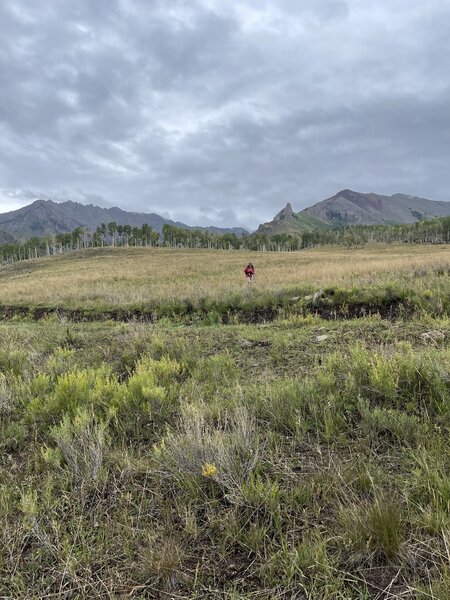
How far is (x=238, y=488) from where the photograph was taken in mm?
2754

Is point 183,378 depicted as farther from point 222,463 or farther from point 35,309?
point 35,309

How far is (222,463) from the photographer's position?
294cm

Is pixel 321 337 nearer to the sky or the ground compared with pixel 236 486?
nearer to the sky

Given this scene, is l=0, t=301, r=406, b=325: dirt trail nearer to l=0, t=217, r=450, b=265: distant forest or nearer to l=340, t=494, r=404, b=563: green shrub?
l=340, t=494, r=404, b=563: green shrub

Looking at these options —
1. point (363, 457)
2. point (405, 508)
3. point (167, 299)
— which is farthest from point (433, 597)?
point (167, 299)

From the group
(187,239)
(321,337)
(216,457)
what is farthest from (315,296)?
(187,239)

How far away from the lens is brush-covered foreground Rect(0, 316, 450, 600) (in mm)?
2131

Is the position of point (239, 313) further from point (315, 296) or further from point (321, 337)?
point (321, 337)

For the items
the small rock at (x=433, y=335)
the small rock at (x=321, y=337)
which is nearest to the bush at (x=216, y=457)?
the small rock at (x=321, y=337)

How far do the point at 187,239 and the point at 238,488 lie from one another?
113m

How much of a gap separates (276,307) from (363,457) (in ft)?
31.8

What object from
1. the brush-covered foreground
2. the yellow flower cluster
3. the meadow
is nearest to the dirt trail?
the meadow

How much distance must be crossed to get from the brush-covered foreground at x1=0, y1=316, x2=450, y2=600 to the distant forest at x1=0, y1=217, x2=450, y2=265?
98042 millimetres

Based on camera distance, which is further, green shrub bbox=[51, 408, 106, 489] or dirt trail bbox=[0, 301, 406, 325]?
dirt trail bbox=[0, 301, 406, 325]
